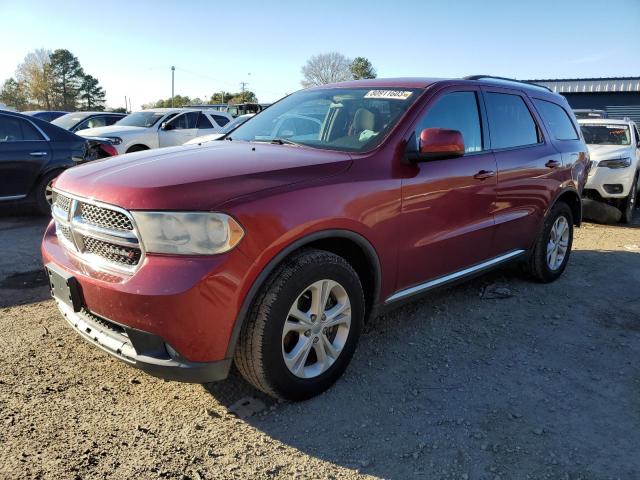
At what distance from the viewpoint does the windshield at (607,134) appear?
9.20 m

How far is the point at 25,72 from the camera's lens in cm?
6925

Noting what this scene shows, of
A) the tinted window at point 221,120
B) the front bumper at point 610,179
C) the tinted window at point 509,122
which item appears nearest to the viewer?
the tinted window at point 509,122

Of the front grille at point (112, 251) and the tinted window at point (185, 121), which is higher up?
the tinted window at point (185, 121)

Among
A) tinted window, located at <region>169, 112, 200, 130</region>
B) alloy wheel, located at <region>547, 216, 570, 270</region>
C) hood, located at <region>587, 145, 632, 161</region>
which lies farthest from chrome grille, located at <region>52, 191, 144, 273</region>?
tinted window, located at <region>169, 112, 200, 130</region>

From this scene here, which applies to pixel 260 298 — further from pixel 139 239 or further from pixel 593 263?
pixel 593 263

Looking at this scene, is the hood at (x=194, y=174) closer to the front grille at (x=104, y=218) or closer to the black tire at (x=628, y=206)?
the front grille at (x=104, y=218)

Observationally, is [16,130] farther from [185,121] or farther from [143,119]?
[185,121]

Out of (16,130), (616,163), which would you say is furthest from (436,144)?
(616,163)

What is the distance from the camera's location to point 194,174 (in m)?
2.46

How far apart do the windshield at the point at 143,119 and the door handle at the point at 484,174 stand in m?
9.91

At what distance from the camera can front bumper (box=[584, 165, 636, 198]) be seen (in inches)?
320

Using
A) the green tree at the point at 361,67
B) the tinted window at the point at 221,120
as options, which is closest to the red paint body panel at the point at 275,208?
the tinted window at the point at 221,120

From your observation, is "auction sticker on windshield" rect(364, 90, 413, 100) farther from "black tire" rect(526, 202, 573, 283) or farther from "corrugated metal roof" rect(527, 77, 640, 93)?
"corrugated metal roof" rect(527, 77, 640, 93)

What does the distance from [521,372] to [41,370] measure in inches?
114
